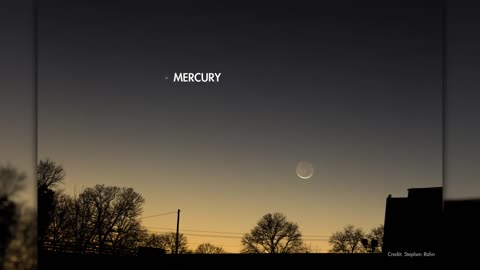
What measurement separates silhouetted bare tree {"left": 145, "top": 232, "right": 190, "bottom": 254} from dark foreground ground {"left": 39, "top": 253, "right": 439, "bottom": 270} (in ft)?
0.53

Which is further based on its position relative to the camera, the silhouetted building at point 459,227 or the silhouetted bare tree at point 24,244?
the silhouetted building at point 459,227

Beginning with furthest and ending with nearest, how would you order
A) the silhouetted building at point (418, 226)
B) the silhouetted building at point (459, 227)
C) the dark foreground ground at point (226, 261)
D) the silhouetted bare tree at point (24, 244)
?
the dark foreground ground at point (226, 261) < the silhouetted building at point (418, 226) < the silhouetted building at point (459, 227) < the silhouetted bare tree at point (24, 244)

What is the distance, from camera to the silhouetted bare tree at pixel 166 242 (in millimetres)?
6678

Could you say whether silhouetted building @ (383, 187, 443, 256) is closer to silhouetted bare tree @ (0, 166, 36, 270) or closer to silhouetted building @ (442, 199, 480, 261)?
silhouetted building @ (442, 199, 480, 261)

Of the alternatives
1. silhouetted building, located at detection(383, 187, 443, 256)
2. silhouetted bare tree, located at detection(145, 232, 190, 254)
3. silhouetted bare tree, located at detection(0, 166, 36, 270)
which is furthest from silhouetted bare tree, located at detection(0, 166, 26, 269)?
silhouetted building, located at detection(383, 187, 443, 256)

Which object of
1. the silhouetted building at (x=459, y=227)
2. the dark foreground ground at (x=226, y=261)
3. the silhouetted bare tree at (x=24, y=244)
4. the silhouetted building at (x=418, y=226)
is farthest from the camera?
the dark foreground ground at (x=226, y=261)

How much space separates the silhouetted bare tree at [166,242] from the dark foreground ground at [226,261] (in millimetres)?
162

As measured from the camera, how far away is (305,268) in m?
7.12

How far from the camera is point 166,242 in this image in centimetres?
704

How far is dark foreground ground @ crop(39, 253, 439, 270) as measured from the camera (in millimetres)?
6633

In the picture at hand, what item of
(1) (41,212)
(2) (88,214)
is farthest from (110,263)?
(1) (41,212)

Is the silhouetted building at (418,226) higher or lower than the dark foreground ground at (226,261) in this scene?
higher

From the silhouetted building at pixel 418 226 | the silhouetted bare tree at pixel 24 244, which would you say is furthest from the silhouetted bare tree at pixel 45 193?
the silhouetted building at pixel 418 226

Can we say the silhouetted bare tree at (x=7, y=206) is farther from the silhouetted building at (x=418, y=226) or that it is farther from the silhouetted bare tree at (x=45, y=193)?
the silhouetted building at (x=418, y=226)
